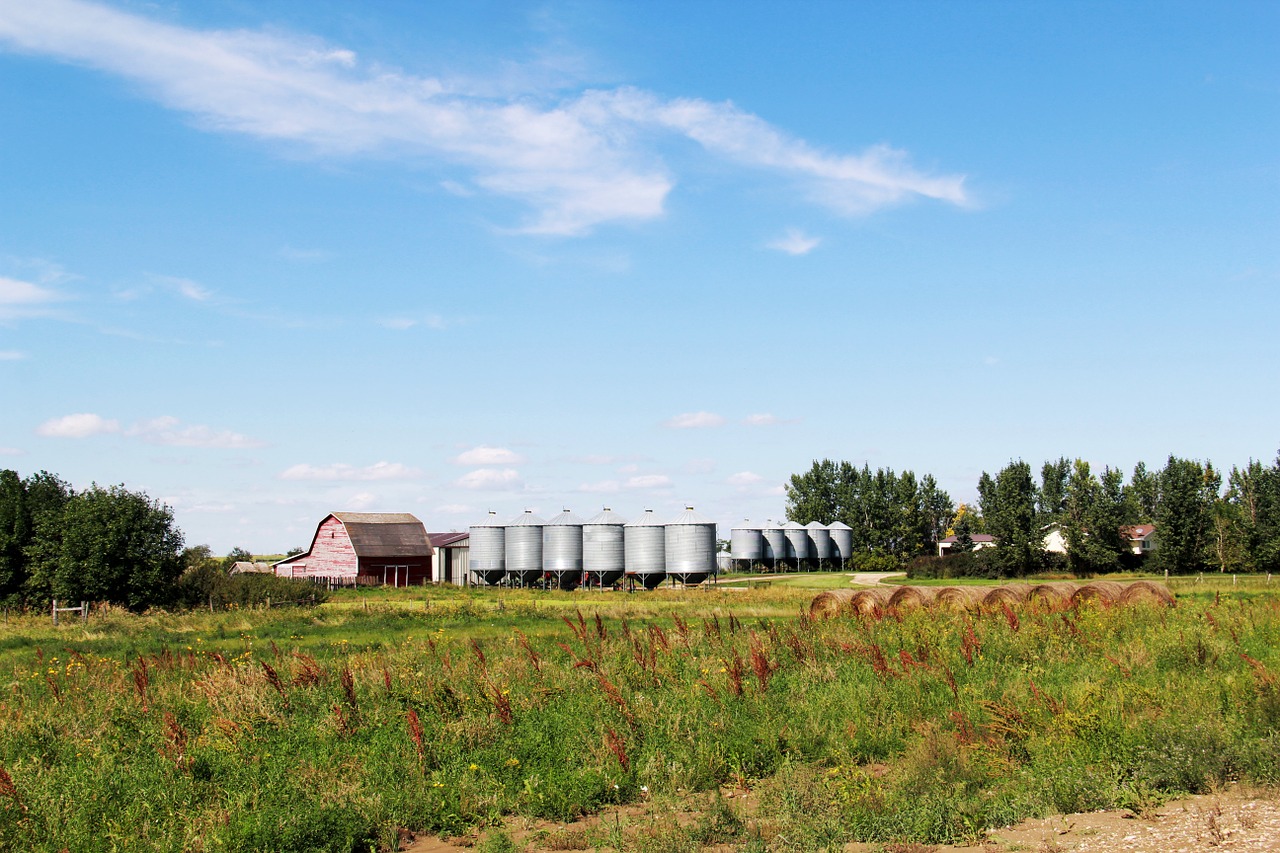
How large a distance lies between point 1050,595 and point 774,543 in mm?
68812

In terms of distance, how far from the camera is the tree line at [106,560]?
45.5 meters

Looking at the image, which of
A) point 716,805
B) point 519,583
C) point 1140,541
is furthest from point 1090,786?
point 1140,541

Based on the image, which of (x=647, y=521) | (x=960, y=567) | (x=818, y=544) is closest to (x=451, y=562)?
(x=647, y=521)

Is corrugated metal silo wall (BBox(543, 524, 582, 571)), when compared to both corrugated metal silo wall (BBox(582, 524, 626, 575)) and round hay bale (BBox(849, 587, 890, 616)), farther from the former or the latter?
round hay bale (BBox(849, 587, 890, 616))

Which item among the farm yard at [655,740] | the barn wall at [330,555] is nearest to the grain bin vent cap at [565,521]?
the barn wall at [330,555]

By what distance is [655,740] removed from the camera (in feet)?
41.1

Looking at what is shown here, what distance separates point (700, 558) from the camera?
67000mm

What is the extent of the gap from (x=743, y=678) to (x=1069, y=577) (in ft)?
222

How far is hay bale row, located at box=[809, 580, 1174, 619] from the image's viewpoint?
87.4 feet

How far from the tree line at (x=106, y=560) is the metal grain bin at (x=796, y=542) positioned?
57.4 meters

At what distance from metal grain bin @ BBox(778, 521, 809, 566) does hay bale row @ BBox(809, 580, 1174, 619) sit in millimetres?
66244

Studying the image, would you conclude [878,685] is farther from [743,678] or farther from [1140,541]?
[1140,541]

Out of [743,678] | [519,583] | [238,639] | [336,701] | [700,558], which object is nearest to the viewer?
[336,701]

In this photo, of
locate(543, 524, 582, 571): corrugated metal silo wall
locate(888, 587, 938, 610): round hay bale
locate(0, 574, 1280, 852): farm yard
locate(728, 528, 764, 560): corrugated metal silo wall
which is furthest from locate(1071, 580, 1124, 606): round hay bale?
locate(728, 528, 764, 560): corrugated metal silo wall
